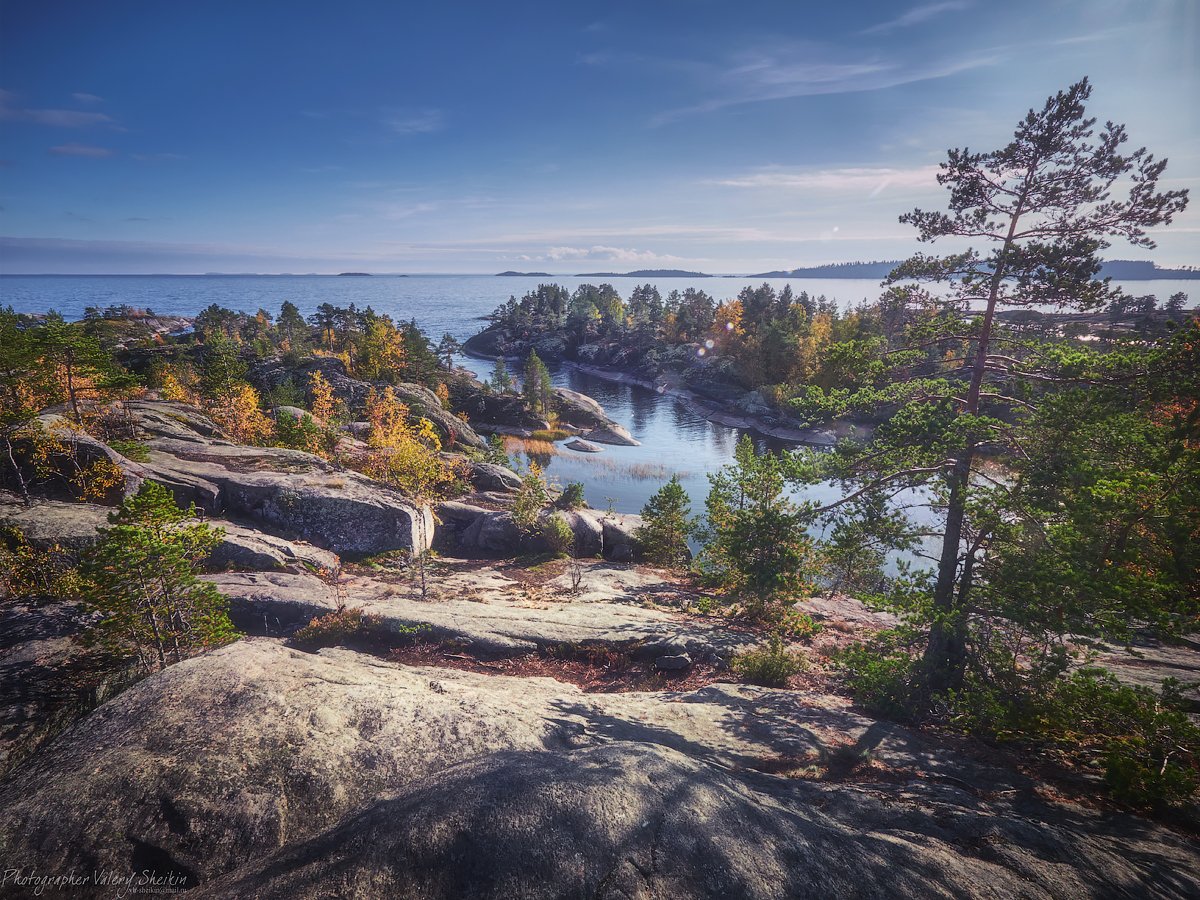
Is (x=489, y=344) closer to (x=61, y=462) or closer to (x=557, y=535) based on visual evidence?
(x=557, y=535)

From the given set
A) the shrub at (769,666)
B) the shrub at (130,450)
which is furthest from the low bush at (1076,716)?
the shrub at (130,450)

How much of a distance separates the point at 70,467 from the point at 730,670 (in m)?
28.7

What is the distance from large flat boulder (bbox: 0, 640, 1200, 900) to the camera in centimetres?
597

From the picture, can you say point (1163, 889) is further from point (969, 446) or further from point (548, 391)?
point (548, 391)

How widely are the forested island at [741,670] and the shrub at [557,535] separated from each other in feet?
26.1

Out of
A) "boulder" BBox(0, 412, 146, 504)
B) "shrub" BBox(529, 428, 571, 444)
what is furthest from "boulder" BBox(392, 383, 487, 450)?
"boulder" BBox(0, 412, 146, 504)

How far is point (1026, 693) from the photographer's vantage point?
434 inches

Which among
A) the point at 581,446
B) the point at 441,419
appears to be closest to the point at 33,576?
the point at 441,419

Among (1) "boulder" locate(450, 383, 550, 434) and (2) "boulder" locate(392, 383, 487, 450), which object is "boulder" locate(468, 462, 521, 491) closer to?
(2) "boulder" locate(392, 383, 487, 450)

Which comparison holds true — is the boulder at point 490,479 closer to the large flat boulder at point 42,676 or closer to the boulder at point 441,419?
the boulder at point 441,419

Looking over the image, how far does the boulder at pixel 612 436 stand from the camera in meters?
76.9

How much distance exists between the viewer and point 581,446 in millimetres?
74938

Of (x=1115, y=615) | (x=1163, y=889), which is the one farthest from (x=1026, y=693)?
(x=1163, y=889)

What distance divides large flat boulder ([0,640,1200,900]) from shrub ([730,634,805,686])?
535cm
